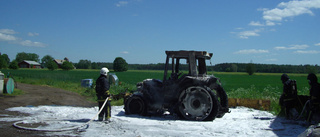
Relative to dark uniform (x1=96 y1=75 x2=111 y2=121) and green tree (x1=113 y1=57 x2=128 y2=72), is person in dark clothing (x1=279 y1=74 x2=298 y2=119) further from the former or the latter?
green tree (x1=113 y1=57 x2=128 y2=72)

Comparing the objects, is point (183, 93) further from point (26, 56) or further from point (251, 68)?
point (26, 56)

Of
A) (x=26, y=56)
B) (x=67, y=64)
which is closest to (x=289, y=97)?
(x=67, y=64)

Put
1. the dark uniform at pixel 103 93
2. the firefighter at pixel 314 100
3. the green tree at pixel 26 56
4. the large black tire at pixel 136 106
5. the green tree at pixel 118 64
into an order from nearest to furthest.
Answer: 1. the firefighter at pixel 314 100
2. the dark uniform at pixel 103 93
3. the large black tire at pixel 136 106
4. the green tree at pixel 118 64
5. the green tree at pixel 26 56

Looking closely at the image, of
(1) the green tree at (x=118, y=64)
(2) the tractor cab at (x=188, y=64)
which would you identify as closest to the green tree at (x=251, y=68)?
(1) the green tree at (x=118, y=64)

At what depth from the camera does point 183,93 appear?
8.87 m

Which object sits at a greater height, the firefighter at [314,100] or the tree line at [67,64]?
the tree line at [67,64]

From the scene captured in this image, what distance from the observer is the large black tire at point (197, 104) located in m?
8.49

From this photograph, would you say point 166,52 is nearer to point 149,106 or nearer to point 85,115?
point 149,106

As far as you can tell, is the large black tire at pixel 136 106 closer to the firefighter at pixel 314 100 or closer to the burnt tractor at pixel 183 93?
the burnt tractor at pixel 183 93

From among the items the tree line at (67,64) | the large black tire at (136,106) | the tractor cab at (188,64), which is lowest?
the large black tire at (136,106)

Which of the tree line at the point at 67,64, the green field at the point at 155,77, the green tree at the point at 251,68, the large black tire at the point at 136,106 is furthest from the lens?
the green tree at the point at 251,68

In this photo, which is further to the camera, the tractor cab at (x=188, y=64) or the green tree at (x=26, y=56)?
the green tree at (x=26, y=56)

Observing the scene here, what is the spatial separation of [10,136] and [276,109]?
8.24 meters

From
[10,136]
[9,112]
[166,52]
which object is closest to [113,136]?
[10,136]
